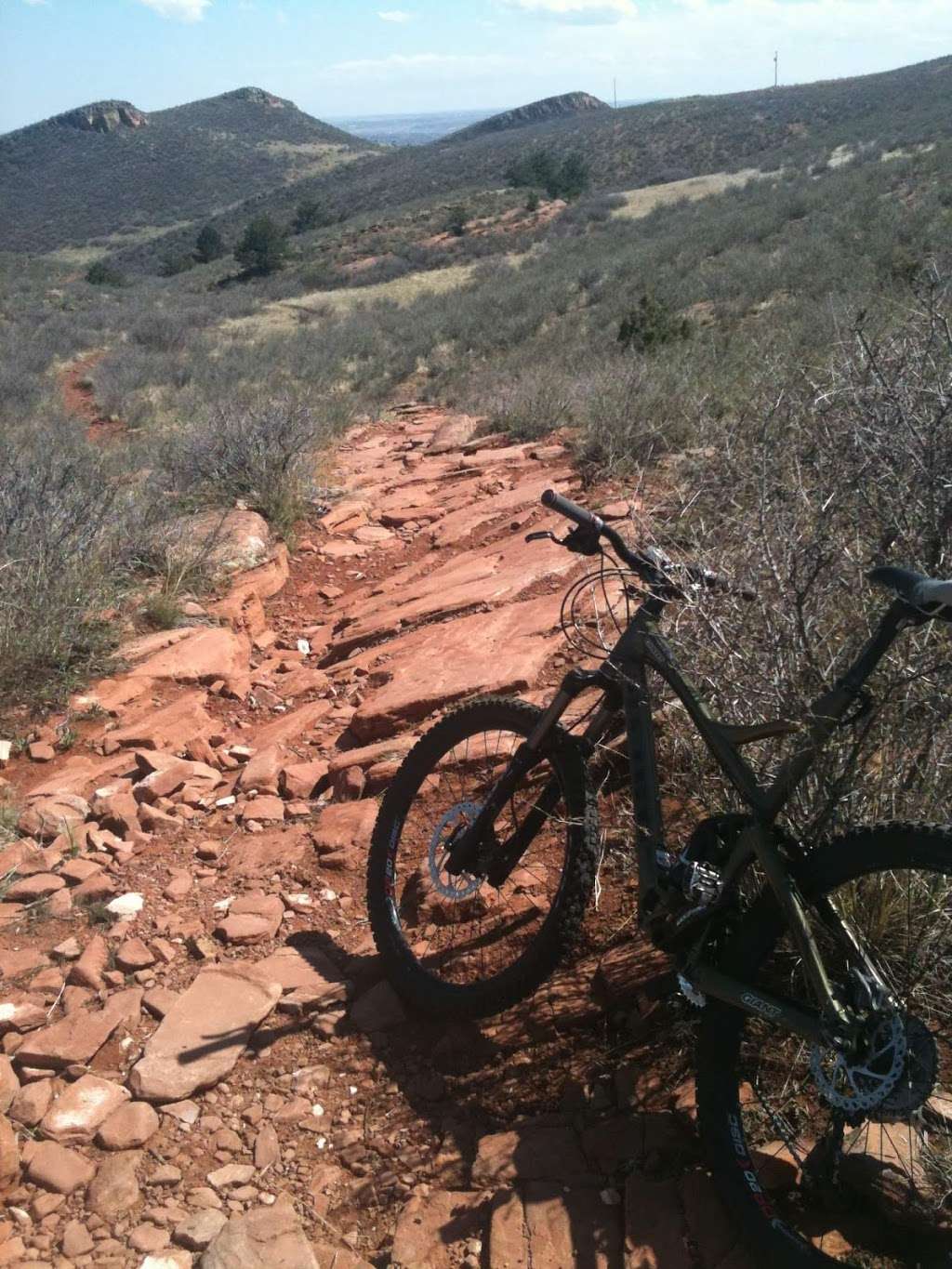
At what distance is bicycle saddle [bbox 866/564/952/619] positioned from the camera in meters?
1.69

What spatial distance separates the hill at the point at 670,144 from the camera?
1357 inches

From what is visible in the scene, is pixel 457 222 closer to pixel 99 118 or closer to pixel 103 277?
pixel 103 277

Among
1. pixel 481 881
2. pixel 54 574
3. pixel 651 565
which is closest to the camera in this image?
pixel 651 565

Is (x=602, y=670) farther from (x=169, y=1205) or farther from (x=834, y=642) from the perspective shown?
(x=169, y=1205)

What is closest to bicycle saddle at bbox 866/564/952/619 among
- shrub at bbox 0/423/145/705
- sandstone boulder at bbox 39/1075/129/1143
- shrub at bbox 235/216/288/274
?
sandstone boulder at bbox 39/1075/129/1143

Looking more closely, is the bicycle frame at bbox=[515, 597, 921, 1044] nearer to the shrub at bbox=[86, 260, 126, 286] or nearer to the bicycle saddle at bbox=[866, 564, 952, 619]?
the bicycle saddle at bbox=[866, 564, 952, 619]

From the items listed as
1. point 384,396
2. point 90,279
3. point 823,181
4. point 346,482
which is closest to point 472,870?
point 346,482

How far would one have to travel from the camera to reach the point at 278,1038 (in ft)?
9.02

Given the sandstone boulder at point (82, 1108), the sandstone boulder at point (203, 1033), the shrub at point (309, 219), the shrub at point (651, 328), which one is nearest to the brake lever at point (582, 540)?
the sandstone boulder at point (203, 1033)

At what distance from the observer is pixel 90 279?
115 feet

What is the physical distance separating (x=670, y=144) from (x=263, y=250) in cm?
2111

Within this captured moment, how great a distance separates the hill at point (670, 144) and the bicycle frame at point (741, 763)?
2999 cm

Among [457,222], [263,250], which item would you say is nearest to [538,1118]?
[457,222]

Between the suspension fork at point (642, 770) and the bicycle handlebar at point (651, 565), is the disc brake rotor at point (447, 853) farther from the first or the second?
the bicycle handlebar at point (651, 565)
